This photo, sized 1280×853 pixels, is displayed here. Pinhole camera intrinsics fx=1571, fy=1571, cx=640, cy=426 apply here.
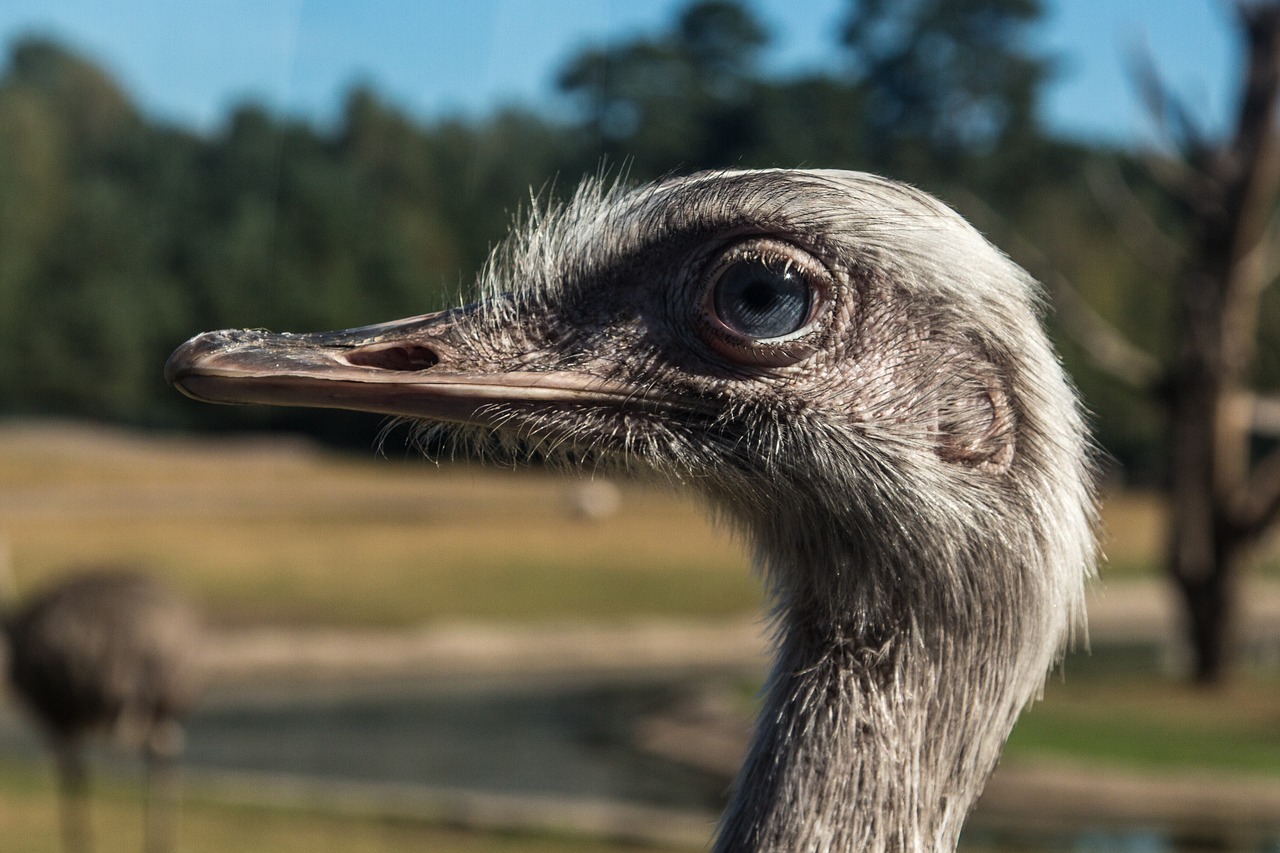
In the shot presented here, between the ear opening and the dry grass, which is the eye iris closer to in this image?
the ear opening

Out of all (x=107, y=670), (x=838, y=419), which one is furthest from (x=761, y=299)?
(x=107, y=670)

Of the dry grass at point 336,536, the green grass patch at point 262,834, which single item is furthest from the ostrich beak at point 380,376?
the dry grass at point 336,536

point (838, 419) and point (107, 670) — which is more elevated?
point (107, 670)

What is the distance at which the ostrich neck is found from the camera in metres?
1.83

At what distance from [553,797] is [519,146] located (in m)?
7.82

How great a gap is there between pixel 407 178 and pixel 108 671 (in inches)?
538

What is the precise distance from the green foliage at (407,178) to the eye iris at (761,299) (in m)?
0.34

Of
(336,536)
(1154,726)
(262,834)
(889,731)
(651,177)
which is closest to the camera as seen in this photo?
(889,731)

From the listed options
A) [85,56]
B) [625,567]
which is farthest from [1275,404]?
[85,56]

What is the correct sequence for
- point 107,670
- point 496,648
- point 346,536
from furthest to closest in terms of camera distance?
1. point 346,536
2. point 496,648
3. point 107,670

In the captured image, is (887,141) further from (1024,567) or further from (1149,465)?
(1149,465)

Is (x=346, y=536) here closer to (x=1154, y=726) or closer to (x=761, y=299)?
(x=1154, y=726)

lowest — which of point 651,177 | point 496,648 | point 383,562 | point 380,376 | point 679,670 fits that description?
point 380,376

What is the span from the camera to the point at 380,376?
1906 mm
